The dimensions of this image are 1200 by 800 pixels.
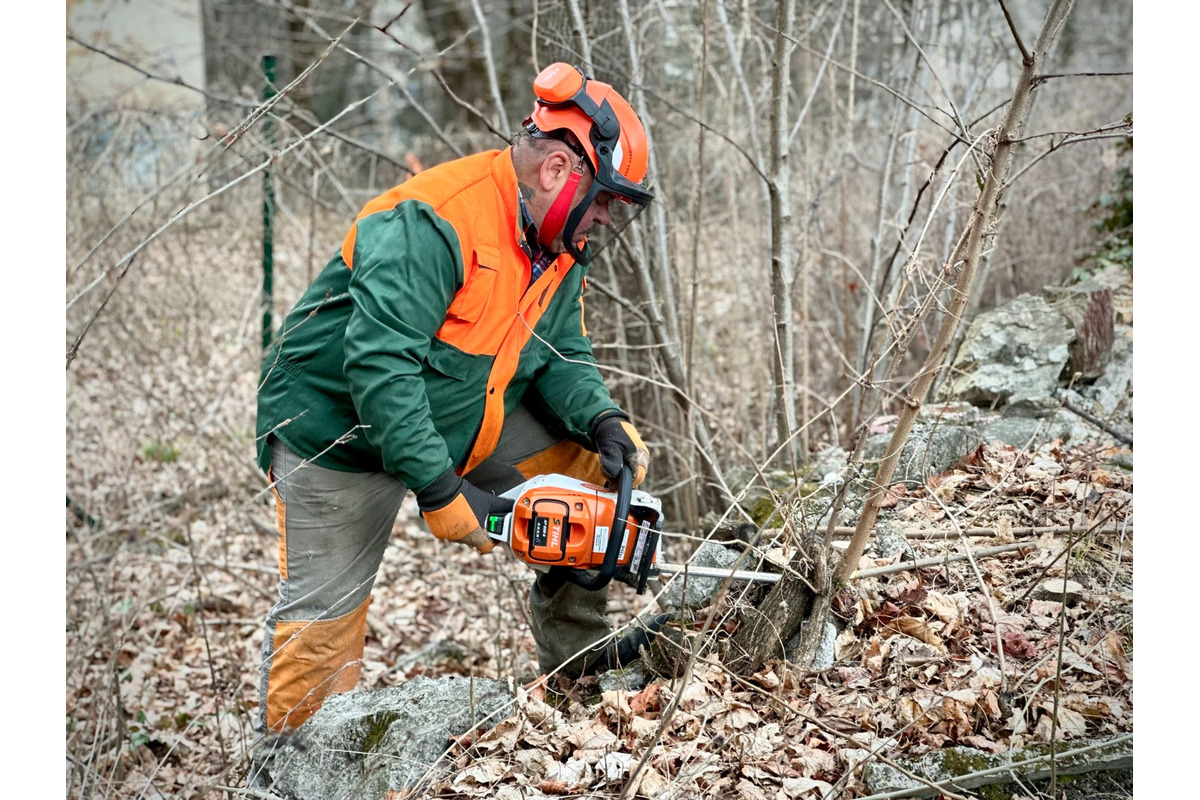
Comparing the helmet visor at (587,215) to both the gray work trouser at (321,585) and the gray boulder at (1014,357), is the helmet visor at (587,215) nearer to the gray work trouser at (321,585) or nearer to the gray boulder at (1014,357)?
the gray work trouser at (321,585)

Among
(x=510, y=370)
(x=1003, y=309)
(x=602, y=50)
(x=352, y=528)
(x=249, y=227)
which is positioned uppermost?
(x=602, y=50)

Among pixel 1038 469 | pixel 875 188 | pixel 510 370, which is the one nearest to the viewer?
pixel 510 370

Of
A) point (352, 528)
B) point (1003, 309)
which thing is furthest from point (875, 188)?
point (352, 528)

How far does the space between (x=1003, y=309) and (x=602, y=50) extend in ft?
8.79

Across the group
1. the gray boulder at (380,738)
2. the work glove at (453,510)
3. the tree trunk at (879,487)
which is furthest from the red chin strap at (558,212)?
the gray boulder at (380,738)

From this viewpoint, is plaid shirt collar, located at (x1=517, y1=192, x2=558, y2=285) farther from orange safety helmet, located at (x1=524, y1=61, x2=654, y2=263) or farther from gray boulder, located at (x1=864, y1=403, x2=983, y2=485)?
gray boulder, located at (x1=864, y1=403, x2=983, y2=485)

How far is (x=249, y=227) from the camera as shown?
8539 mm

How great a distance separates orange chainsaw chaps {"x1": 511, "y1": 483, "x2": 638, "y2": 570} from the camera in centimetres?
312

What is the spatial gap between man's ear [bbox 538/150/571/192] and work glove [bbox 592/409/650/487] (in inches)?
35.8

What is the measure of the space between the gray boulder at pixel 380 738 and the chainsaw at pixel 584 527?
475 millimetres

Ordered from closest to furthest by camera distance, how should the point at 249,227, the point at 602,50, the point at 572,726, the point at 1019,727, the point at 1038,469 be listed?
the point at 1019,727 < the point at 572,726 < the point at 1038,469 < the point at 602,50 < the point at 249,227

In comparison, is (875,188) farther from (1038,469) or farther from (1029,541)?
(1029,541)

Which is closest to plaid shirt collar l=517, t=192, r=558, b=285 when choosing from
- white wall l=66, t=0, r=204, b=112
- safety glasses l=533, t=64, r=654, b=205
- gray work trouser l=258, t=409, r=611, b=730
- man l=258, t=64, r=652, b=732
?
man l=258, t=64, r=652, b=732

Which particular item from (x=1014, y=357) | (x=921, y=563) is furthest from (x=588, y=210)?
(x=1014, y=357)
